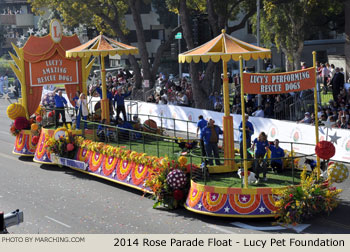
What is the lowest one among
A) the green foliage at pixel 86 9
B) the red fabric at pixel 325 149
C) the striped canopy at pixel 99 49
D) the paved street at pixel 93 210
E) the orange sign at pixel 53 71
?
the paved street at pixel 93 210

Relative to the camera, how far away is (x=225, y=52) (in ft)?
52.5

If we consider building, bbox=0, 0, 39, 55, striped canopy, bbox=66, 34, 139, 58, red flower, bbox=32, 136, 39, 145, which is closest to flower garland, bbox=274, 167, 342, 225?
striped canopy, bbox=66, 34, 139, 58

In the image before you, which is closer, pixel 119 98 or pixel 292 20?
pixel 119 98

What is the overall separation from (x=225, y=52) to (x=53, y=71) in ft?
31.6

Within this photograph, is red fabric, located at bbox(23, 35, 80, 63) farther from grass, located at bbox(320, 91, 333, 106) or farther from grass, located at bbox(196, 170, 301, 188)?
grass, located at bbox(320, 91, 333, 106)

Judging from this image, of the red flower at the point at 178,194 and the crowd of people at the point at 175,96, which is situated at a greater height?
the crowd of people at the point at 175,96

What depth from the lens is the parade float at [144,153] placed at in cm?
1456

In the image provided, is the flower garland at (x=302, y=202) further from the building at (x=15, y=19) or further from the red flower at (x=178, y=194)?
the building at (x=15, y=19)

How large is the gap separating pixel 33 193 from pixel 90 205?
7.88ft

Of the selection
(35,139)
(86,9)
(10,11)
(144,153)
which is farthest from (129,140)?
(10,11)

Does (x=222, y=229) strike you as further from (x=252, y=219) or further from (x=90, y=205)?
(x=90, y=205)

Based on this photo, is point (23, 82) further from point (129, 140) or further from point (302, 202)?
point (302, 202)

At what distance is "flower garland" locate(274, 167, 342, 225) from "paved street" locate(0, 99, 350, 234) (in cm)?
32

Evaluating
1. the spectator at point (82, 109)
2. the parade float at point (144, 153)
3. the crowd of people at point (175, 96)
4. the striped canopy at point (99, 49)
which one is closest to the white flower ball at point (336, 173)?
the parade float at point (144, 153)
